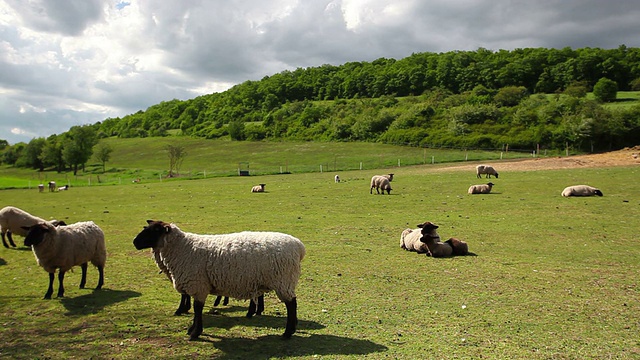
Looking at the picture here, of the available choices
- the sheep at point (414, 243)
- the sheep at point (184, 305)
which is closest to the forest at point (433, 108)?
the sheep at point (414, 243)

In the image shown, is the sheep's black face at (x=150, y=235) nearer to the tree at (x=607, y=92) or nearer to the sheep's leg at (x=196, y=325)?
the sheep's leg at (x=196, y=325)

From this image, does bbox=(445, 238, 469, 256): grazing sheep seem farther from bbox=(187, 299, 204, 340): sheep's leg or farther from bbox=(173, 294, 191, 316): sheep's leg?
bbox=(187, 299, 204, 340): sheep's leg

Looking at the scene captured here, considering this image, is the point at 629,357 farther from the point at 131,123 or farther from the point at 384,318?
the point at 131,123

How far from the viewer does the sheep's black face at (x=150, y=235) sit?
8.64m

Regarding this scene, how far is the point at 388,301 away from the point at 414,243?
5481 millimetres

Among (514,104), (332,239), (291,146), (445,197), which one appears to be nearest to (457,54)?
(514,104)

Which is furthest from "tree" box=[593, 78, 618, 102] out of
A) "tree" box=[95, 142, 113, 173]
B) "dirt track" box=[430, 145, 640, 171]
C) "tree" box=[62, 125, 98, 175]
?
"tree" box=[62, 125, 98, 175]

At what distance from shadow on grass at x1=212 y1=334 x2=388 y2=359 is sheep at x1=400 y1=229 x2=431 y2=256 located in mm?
7622

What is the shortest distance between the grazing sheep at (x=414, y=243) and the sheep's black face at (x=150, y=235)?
29.7 ft

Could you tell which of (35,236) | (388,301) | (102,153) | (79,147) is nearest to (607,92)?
(388,301)

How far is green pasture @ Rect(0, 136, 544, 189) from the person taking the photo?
68.3 metres

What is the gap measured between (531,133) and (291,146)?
55587 mm

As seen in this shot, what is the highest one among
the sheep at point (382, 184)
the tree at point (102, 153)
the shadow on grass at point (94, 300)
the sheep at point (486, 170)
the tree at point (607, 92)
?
the tree at point (607, 92)

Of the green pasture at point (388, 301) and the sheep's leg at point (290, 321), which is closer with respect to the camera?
the green pasture at point (388, 301)
